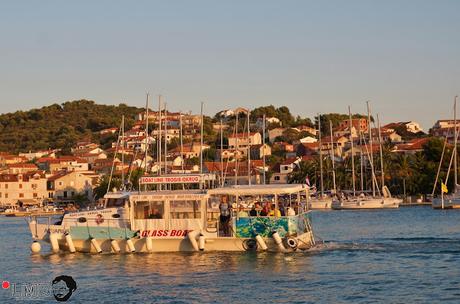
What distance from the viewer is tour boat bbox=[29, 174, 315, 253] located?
38.8 meters

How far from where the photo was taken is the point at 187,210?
39719mm

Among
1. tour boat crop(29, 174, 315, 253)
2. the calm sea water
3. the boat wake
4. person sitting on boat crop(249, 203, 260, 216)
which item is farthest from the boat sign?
the boat wake

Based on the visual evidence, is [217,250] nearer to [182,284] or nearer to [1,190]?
[182,284]

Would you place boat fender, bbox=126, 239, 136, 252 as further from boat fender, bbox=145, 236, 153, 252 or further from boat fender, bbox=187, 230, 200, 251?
boat fender, bbox=187, 230, 200, 251

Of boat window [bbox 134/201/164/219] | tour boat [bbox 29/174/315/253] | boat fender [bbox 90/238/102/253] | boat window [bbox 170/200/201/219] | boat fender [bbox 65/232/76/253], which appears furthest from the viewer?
boat fender [bbox 65/232/76/253]

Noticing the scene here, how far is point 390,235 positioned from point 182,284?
24404 millimetres

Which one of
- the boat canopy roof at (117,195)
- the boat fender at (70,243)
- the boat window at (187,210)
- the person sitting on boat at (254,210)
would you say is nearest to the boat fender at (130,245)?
the boat window at (187,210)

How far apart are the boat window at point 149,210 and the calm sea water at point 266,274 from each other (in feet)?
6.24

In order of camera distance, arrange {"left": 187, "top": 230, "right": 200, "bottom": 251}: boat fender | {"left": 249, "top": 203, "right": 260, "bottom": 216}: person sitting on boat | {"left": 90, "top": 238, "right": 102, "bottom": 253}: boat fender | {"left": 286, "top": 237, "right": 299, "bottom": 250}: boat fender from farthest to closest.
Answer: {"left": 90, "top": 238, "right": 102, "bottom": 253}: boat fender, {"left": 249, "top": 203, "right": 260, "bottom": 216}: person sitting on boat, {"left": 187, "top": 230, "right": 200, "bottom": 251}: boat fender, {"left": 286, "top": 237, "right": 299, "bottom": 250}: boat fender

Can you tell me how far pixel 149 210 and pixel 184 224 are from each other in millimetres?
1739

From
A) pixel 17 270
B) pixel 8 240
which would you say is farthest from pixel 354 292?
pixel 8 240

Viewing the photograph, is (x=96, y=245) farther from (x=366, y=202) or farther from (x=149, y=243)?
(x=366, y=202)

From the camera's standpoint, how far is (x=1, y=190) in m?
148

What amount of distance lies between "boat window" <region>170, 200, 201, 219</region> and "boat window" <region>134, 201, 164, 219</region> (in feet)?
1.82
